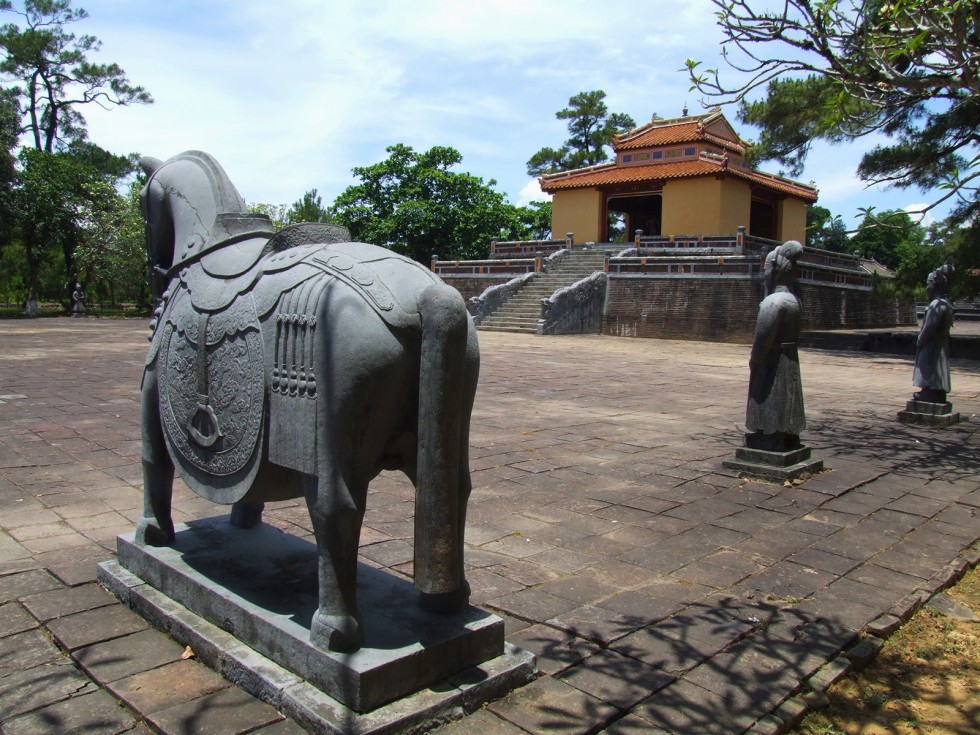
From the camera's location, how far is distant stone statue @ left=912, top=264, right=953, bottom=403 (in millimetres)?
7969

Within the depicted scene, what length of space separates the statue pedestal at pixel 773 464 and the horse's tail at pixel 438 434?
11.9ft

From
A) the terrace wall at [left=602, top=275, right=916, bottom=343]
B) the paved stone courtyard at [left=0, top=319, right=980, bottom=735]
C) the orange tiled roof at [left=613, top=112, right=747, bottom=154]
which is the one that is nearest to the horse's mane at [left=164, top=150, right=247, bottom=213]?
the paved stone courtyard at [left=0, top=319, right=980, bottom=735]

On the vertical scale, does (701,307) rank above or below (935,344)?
above

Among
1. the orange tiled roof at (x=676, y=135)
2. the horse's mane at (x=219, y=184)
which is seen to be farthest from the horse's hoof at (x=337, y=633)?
the orange tiled roof at (x=676, y=135)

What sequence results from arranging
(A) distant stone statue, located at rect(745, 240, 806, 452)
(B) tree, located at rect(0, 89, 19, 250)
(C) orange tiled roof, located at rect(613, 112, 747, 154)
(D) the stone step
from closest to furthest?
(A) distant stone statue, located at rect(745, 240, 806, 452) → (D) the stone step → (B) tree, located at rect(0, 89, 19, 250) → (C) orange tiled roof, located at rect(613, 112, 747, 154)

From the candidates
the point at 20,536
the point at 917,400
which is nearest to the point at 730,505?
the point at 20,536

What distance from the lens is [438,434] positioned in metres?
2.27

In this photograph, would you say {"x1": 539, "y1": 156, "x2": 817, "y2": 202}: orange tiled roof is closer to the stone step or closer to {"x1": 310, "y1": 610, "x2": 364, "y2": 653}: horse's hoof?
the stone step

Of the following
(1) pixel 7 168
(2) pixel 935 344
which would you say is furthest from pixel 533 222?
(2) pixel 935 344

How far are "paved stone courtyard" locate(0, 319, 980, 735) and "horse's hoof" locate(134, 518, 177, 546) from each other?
28 centimetres

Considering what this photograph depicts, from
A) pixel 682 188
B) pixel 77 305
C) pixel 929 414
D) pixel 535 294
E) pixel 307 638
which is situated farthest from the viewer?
pixel 77 305

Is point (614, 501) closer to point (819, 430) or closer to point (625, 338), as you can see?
point (819, 430)

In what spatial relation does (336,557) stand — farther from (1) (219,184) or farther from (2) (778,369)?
(2) (778,369)

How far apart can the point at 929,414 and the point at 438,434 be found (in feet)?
24.3
